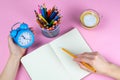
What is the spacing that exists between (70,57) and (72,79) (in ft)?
0.29

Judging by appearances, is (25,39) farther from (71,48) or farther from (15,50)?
(71,48)

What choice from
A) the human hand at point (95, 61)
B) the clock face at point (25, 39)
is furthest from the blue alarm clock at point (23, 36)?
the human hand at point (95, 61)

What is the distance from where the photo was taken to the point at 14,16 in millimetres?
1104

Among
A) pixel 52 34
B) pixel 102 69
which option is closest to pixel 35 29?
pixel 52 34

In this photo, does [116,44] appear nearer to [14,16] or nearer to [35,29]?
[35,29]

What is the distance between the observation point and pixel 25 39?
3.28 feet

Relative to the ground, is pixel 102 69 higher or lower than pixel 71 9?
lower

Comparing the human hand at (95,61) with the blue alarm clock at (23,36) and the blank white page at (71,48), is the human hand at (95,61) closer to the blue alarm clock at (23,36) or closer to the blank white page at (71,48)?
the blank white page at (71,48)

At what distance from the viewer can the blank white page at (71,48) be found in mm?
986

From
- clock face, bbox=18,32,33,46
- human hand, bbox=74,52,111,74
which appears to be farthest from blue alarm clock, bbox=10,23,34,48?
human hand, bbox=74,52,111,74

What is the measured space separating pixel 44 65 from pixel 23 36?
0.14 meters

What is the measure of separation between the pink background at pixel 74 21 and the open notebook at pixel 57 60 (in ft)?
0.09

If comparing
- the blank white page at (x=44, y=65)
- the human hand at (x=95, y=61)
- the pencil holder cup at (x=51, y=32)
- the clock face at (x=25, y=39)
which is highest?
the clock face at (x=25, y=39)

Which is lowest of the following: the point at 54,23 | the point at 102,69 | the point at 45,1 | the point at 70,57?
the point at 102,69
